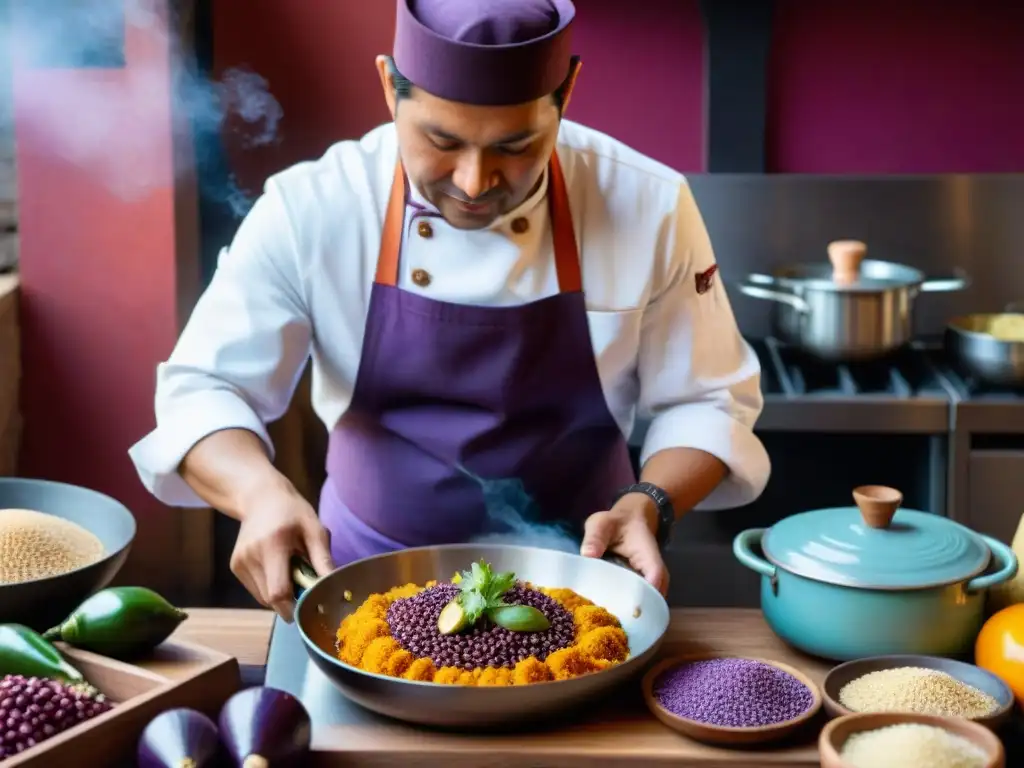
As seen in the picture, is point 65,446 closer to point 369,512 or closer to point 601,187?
point 369,512

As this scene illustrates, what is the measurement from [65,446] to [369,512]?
1459 millimetres

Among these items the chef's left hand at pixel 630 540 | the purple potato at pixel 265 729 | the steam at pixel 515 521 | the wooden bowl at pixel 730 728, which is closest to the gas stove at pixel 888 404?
the steam at pixel 515 521

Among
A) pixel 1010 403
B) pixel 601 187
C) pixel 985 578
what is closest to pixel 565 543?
pixel 601 187

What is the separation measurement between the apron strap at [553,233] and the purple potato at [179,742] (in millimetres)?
883

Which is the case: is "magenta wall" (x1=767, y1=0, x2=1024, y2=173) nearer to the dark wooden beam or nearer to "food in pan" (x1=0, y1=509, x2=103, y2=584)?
the dark wooden beam

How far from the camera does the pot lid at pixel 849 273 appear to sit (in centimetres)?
301

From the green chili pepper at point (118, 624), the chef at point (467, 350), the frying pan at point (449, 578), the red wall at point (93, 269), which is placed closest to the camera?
the frying pan at point (449, 578)

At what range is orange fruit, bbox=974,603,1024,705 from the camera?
141cm

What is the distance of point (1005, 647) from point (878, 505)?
204mm

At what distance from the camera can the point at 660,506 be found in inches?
71.3

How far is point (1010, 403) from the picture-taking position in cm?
286

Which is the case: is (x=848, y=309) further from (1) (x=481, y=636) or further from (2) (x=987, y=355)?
Answer: (1) (x=481, y=636)

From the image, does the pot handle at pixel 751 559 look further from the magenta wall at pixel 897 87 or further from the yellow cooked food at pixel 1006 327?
the magenta wall at pixel 897 87

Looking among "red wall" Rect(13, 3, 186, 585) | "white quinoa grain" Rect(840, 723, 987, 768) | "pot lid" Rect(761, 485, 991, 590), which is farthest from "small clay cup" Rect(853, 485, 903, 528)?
"red wall" Rect(13, 3, 186, 585)
